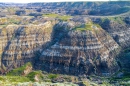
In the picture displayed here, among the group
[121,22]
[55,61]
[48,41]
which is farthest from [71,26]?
[121,22]

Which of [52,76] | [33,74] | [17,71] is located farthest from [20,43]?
[52,76]

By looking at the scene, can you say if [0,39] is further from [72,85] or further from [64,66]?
[72,85]

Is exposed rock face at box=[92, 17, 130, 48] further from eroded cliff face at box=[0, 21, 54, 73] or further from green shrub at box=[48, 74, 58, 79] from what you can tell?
green shrub at box=[48, 74, 58, 79]

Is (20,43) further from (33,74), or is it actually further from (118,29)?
(118,29)

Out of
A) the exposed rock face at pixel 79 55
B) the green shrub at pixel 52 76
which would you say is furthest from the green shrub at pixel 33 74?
the exposed rock face at pixel 79 55

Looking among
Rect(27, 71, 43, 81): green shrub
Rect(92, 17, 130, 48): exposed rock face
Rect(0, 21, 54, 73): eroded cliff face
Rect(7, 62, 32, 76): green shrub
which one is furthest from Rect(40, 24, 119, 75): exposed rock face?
Rect(92, 17, 130, 48): exposed rock face

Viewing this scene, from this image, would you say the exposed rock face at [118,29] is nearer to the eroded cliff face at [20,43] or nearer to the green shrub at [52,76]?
the eroded cliff face at [20,43]
